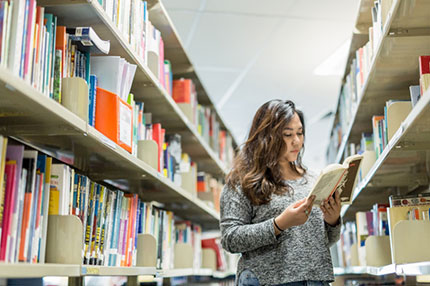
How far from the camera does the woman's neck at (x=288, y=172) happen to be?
7.02 feet

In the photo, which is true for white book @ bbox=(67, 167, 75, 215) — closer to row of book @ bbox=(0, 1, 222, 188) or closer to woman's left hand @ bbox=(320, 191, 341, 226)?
row of book @ bbox=(0, 1, 222, 188)

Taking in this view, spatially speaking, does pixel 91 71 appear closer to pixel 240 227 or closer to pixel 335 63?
pixel 240 227

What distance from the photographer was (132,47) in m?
2.27

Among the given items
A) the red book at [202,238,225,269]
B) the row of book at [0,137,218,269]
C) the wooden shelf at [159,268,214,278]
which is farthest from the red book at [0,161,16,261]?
the red book at [202,238,225,269]

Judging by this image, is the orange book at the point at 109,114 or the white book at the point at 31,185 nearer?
the white book at the point at 31,185

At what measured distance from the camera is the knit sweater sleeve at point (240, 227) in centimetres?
188

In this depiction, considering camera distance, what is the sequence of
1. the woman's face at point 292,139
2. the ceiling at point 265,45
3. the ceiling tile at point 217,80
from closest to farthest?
1. the woman's face at point 292,139
2. the ceiling at point 265,45
3. the ceiling tile at point 217,80

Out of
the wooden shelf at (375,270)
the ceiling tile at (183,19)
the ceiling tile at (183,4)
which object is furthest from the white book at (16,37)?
the ceiling tile at (183,19)

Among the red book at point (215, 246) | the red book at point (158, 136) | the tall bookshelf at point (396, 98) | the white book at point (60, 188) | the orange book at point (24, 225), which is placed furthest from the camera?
the red book at point (215, 246)

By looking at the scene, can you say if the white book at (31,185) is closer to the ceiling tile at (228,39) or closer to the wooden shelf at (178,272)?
the wooden shelf at (178,272)

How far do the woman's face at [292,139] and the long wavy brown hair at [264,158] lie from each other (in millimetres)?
14

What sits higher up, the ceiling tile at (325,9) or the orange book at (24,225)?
the ceiling tile at (325,9)

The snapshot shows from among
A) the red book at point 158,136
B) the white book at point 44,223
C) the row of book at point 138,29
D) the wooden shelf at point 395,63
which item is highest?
the row of book at point 138,29

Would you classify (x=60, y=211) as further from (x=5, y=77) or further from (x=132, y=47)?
(x=132, y=47)
